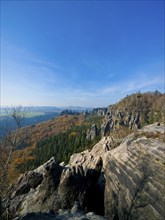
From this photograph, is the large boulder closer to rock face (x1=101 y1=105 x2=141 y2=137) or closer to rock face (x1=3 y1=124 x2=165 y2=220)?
rock face (x1=3 y1=124 x2=165 y2=220)

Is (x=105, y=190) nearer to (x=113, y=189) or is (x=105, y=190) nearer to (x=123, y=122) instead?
(x=113, y=189)

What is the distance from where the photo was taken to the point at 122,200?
70.1 ft

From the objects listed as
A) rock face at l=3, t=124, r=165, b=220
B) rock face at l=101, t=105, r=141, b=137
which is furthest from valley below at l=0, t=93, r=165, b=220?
rock face at l=101, t=105, r=141, b=137

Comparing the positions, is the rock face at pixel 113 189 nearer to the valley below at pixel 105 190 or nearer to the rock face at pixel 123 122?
the valley below at pixel 105 190

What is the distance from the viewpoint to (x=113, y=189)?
24391 millimetres

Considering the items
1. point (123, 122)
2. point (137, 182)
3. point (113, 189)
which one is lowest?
point (113, 189)

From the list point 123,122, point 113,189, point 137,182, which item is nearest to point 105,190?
point 113,189

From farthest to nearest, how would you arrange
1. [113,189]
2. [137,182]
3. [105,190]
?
[105,190], [113,189], [137,182]

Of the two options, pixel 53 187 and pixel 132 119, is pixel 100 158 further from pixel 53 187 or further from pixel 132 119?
pixel 132 119

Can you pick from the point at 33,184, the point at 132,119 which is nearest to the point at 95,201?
the point at 33,184

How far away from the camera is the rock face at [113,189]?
62.1ft

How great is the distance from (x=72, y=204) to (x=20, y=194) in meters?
15.1

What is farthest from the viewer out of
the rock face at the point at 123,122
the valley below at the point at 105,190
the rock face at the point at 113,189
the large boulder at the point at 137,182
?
the rock face at the point at 123,122

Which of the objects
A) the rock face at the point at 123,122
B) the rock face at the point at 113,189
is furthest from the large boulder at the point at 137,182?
the rock face at the point at 123,122
